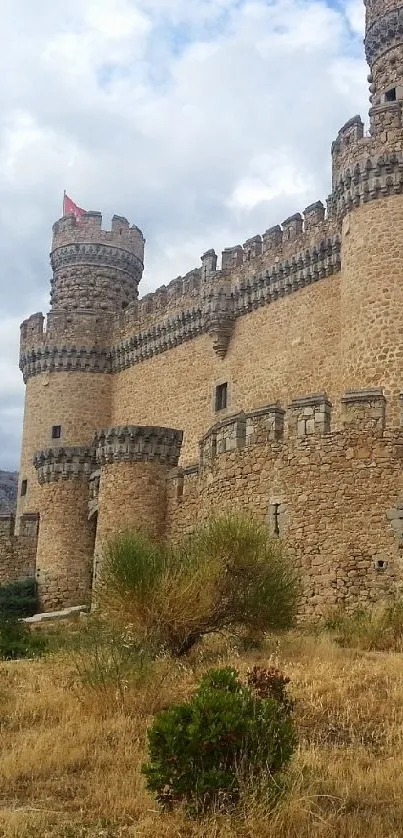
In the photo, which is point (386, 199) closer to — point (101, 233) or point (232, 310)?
point (232, 310)

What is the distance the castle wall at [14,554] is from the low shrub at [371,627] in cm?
1080

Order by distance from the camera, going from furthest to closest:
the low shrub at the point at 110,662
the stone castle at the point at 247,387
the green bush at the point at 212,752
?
the stone castle at the point at 247,387, the low shrub at the point at 110,662, the green bush at the point at 212,752

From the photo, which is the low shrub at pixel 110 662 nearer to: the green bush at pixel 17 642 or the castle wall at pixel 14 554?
the green bush at pixel 17 642

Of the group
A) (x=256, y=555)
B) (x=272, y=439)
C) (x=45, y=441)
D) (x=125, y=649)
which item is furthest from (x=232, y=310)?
(x=125, y=649)

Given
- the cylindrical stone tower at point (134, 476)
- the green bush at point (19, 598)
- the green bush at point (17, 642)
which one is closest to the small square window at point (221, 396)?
the cylindrical stone tower at point (134, 476)

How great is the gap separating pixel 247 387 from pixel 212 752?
16.3 meters

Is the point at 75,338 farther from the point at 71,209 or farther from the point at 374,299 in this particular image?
the point at 374,299

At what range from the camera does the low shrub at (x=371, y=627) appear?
940 cm

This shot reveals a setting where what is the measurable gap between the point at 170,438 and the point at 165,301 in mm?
9901

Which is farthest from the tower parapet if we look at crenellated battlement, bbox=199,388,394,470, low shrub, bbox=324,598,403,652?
low shrub, bbox=324,598,403,652

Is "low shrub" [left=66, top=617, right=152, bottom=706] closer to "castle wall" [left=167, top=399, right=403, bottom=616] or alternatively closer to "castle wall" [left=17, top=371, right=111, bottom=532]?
"castle wall" [left=167, top=399, right=403, bottom=616]

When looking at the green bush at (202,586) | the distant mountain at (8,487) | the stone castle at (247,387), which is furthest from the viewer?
the distant mountain at (8,487)

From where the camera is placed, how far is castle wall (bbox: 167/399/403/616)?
1072 centimetres

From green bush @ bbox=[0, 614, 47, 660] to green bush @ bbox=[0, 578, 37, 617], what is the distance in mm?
3496
